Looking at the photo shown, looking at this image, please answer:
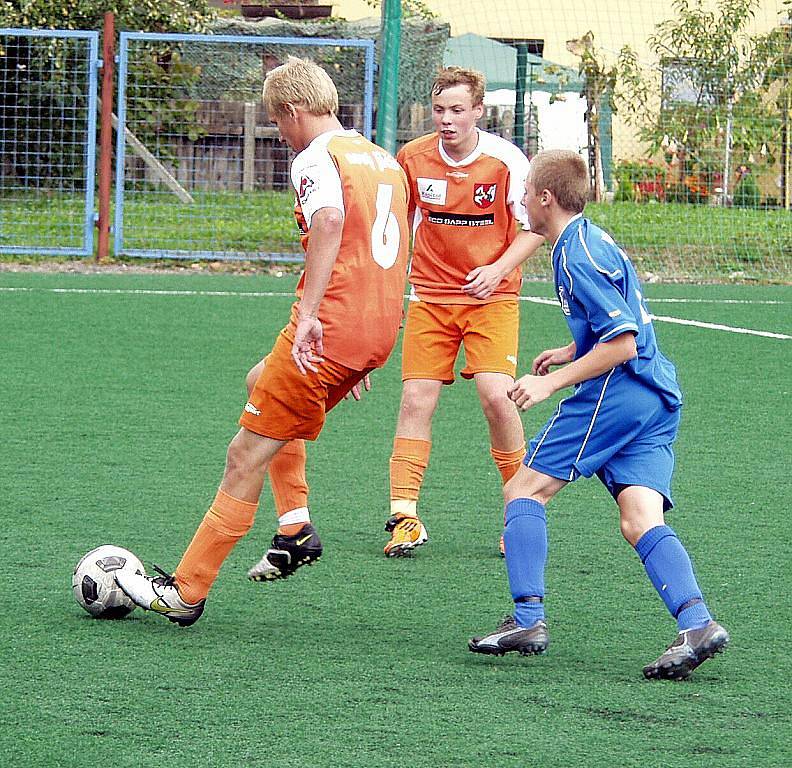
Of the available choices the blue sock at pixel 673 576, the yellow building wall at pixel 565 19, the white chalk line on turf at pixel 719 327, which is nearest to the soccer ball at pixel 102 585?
the blue sock at pixel 673 576

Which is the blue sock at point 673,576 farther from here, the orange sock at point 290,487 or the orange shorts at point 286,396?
the orange sock at point 290,487

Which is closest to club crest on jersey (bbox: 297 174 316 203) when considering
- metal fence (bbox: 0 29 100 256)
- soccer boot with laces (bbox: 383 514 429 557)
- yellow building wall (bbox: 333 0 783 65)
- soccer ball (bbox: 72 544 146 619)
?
soccer ball (bbox: 72 544 146 619)

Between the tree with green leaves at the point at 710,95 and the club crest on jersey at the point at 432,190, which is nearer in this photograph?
the club crest on jersey at the point at 432,190

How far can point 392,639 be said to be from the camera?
13.5 ft

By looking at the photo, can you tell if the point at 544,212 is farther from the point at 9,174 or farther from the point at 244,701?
the point at 9,174

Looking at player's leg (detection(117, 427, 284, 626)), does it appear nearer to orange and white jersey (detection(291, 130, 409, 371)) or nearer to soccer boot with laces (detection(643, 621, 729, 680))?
orange and white jersey (detection(291, 130, 409, 371))

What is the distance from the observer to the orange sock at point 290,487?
464 cm

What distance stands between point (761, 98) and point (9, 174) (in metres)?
7.63

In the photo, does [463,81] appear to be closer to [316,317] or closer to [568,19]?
[316,317]

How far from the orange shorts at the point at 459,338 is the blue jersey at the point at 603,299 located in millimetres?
1508

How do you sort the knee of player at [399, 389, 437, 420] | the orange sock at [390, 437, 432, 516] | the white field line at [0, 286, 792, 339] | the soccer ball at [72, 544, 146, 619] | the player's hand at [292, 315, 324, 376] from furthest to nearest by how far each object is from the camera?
the white field line at [0, 286, 792, 339] → the knee of player at [399, 389, 437, 420] → the orange sock at [390, 437, 432, 516] → the soccer ball at [72, 544, 146, 619] → the player's hand at [292, 315, 324, 376]

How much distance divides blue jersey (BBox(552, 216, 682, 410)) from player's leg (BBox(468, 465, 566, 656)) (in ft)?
1.08

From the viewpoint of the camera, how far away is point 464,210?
561cm

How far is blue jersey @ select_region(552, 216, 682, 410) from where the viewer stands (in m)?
3.76
